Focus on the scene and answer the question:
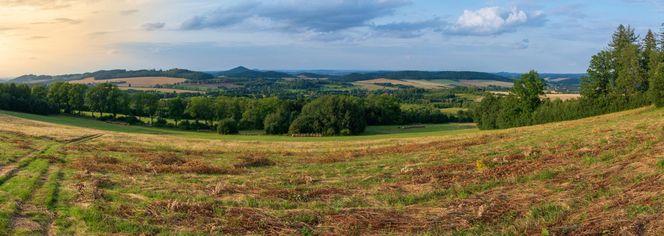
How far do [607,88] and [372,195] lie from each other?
213 feet

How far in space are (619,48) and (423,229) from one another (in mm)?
72451

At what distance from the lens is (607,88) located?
65.6m

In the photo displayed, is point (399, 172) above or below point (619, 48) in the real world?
below

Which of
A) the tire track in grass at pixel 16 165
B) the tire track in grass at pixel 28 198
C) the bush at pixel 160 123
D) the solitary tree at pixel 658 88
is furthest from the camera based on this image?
the bush at pixel 160 123

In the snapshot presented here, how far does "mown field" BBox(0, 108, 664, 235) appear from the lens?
10578 millimetres

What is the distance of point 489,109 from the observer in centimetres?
8681

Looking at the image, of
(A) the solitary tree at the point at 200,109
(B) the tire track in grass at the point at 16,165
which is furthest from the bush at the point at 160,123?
(B) the tire track in grass at the point at 16,165

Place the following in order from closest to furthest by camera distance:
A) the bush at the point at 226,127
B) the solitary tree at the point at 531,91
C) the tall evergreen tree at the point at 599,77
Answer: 1. the tall evergreen tree at the point at 599,77
2. the solitary tree at the point at 531,91
3. the bush at the point at 226,127

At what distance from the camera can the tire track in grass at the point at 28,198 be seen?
1144 cm

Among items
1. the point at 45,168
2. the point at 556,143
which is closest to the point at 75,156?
the point at 45,168

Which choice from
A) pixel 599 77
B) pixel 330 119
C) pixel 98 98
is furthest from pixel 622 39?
pixel 98 98

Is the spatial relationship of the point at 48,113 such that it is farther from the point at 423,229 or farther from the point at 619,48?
the point at 619,48

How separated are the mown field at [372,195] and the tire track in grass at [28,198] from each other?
0.05 meters

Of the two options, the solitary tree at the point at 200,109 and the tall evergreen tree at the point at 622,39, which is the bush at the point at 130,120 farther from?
the tall evergreen tree at the point at 622,39
